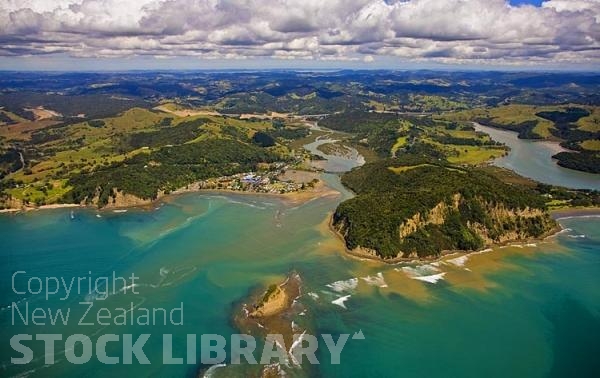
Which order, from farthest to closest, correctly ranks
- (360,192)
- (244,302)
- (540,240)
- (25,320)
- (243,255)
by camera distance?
(360,192) → (540,240) → (243,255) → (244,302) → (25,320)

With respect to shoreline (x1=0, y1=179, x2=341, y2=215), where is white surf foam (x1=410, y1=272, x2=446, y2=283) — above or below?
above

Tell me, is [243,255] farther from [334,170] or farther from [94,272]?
[334,170]

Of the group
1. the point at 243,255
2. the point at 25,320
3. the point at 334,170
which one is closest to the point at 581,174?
the point at 334,170

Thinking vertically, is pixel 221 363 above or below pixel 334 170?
above

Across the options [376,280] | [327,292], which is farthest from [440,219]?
[327,292]

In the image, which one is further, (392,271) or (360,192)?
(360,192)

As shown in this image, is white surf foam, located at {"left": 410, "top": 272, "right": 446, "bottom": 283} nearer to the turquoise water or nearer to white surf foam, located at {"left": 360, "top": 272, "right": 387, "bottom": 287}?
the turquoise water

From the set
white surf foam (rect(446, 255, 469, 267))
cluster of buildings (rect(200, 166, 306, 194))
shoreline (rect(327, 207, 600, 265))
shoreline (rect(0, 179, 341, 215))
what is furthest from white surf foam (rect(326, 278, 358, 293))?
cluster of buildings (rect(200, 166, 306, 194))
